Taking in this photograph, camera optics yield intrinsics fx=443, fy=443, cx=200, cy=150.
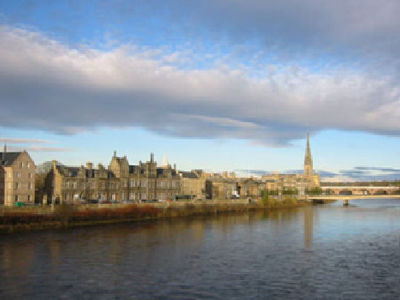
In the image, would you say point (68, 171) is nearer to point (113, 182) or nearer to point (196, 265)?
point (113, 182)

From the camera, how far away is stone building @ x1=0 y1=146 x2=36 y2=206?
3339 inches

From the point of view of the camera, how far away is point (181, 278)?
120 feet

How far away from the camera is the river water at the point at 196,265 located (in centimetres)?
3262

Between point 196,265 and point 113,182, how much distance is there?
234 ft

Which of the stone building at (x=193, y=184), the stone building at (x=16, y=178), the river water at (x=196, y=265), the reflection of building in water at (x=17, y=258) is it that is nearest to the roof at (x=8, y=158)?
the stone building at (x=16, y=178)

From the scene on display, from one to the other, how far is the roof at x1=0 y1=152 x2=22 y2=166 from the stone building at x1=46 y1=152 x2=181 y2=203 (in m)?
11.8

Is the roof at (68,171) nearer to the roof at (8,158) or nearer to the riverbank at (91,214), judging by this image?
the roof at (8,158)

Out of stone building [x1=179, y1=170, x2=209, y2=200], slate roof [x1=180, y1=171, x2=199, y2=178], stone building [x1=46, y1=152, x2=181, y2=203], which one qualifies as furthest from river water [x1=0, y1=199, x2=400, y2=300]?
slate roof [x1=180, y1=171, x2=199, y2=178]

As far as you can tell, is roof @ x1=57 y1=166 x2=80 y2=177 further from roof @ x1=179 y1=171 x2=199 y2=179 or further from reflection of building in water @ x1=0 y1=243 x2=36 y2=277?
roof @ x1=179 y1=171 x2=199 y2=179

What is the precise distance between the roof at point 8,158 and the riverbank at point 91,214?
1891 cm

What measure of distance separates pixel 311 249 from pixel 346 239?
38.3 feet

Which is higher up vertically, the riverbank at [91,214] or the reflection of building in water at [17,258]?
the riverbank at [91,214]

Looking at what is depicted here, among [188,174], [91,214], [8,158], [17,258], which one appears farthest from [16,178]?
[188,174]

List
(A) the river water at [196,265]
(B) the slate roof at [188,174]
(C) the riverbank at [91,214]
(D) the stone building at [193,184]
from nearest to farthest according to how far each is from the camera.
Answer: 1. (A) the river water at [196,265]
2. (C) the riverbank at [91,214]
3. (D) the stone building at [193,184]
4. (B) the slate roof at [188,174]
